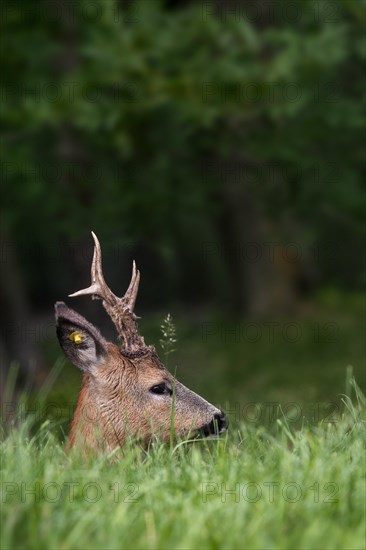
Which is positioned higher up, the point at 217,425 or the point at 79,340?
the point at 79,340

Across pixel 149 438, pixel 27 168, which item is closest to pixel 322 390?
pixel 27 168

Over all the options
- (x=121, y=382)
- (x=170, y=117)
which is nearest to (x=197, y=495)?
(x=121, y=382)

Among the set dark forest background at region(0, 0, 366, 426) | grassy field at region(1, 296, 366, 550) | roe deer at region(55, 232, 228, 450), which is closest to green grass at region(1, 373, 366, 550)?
grassy field at region(1, 296, 366, 550)

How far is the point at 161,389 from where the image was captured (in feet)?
21.6

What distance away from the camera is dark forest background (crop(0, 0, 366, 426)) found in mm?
10867

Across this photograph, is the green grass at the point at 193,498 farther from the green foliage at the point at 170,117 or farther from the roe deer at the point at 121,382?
the green foliage at the point at 170,117

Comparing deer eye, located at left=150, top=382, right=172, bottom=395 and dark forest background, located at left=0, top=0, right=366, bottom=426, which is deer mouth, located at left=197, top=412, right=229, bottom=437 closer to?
deer eye, located at left=150, top=382, right=172, bottom=395

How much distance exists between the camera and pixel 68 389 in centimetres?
1098

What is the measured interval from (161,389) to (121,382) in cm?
25

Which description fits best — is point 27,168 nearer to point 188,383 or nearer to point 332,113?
point 332,113

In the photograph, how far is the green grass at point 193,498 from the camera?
143 inches

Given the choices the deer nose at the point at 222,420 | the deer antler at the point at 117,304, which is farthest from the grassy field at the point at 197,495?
the deer antler at the point at 117,304

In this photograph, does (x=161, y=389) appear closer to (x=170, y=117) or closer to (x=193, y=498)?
(x=193, y=498)

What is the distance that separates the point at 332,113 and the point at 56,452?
7.73 m
